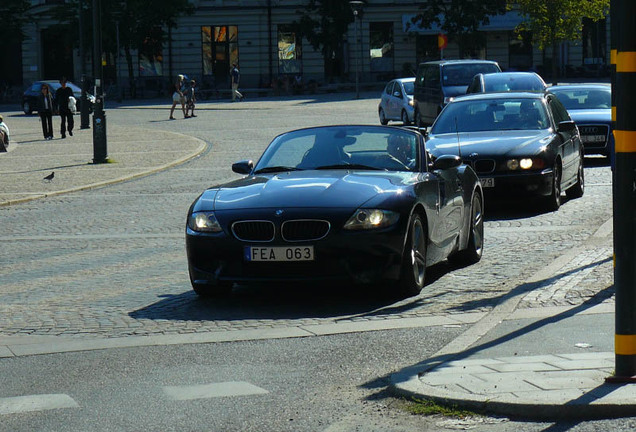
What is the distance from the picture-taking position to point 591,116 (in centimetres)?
2288

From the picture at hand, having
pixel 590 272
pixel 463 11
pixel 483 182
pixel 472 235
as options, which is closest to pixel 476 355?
pixel 590 272

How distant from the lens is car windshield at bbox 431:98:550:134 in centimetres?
1681

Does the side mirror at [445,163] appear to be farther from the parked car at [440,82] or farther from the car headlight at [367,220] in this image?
the parked car at [440,82]

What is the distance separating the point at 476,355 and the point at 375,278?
2357mm

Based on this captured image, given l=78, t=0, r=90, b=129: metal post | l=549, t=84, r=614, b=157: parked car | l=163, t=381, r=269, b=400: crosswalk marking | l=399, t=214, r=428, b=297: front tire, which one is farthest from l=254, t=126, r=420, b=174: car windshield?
l=78, t=0, r=90, b=129: metal post

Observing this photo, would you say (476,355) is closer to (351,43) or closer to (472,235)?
(472,235)

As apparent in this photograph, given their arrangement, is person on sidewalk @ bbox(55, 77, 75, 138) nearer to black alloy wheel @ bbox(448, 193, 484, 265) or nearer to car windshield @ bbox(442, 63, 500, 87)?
car windshield @ bbox(442, 63, 500, 87)

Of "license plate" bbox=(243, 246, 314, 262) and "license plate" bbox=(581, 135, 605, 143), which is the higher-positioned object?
"license plate" bbox=(581, 135, 605, 143)

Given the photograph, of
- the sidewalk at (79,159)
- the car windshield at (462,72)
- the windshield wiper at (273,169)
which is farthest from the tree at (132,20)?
the windshield wiper at (273,169)

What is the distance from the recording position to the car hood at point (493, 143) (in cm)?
1555

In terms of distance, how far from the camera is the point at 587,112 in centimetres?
2325

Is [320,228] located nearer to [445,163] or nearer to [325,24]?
[445,163]

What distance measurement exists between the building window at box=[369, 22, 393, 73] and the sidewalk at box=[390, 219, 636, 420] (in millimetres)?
65780

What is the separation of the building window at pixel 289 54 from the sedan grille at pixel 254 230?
214ft
